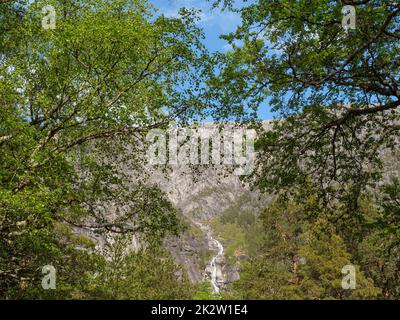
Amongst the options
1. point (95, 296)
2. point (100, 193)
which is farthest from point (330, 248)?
point (100, 193)

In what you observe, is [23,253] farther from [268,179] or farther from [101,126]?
[268,179]

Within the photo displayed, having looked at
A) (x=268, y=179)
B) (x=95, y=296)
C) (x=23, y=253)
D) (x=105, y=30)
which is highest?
(x=105, y=30)

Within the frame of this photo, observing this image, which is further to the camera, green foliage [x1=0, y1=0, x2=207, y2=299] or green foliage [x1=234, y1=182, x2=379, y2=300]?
green foliage [x1=234, y1=182, x2=379, y2=300]

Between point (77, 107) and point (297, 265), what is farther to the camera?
point (297, 265)

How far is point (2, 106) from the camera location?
14.7m

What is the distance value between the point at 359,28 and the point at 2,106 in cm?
1170

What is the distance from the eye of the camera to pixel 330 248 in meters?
43.9

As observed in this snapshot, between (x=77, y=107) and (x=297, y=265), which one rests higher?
(x=77, y=107)

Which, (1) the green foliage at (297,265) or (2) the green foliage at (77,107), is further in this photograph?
(1) the green foliage at (297,265)
